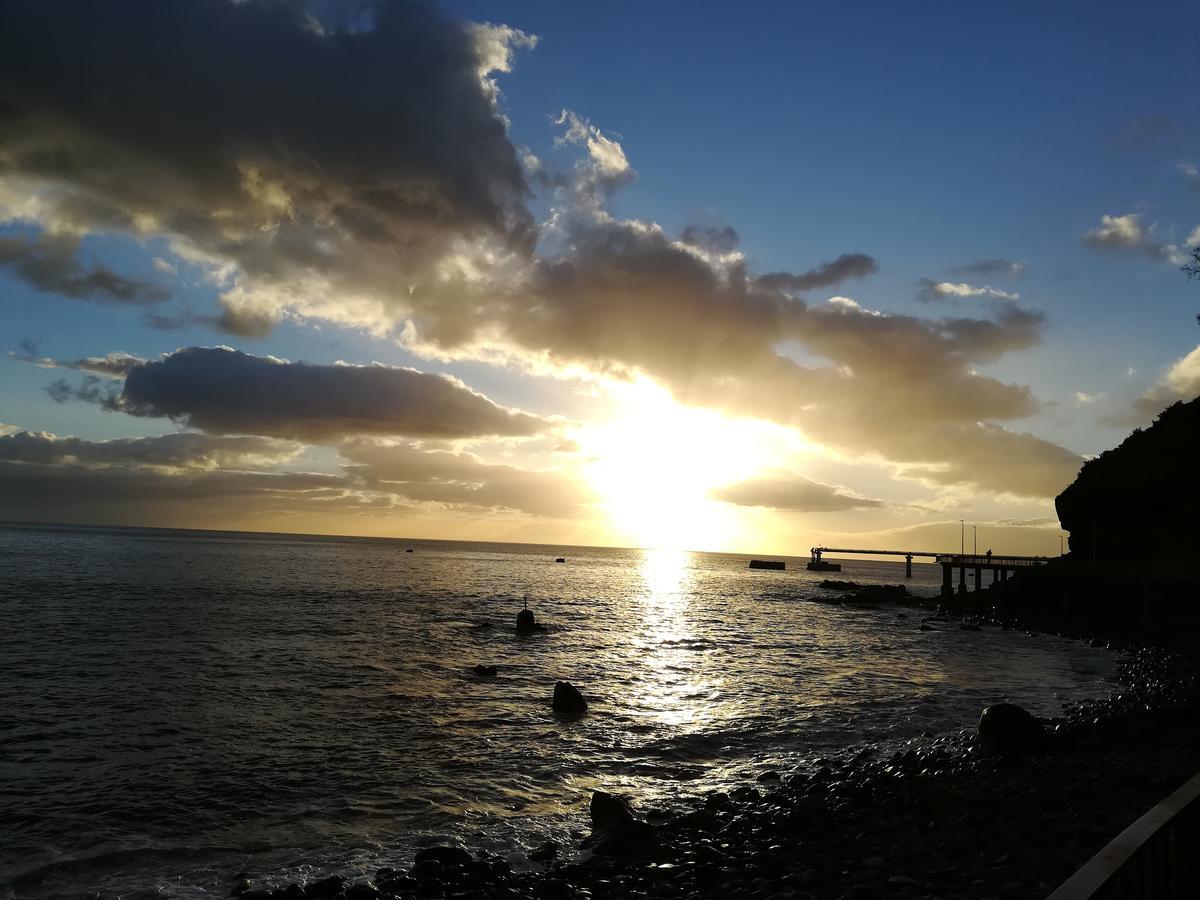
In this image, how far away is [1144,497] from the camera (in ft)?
183

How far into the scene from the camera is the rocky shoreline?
975cm

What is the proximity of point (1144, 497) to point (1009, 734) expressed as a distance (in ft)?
171

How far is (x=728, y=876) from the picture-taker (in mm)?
10234

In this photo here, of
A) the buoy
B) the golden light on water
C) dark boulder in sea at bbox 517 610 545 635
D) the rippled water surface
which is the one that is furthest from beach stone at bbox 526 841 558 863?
the buoy

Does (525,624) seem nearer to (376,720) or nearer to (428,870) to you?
(376,720)

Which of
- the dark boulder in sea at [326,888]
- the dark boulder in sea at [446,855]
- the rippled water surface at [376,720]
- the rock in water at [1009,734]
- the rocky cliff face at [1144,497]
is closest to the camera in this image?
the dark boulder in sea at [326,888]

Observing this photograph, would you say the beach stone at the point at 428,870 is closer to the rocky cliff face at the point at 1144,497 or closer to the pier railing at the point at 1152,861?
the pier railing at the point at 1152,861

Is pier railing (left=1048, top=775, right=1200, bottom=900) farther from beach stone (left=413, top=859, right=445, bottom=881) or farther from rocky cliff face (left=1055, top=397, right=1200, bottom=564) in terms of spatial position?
rocky cliff face (left=1055, top=397, right=1200, bottom=564)

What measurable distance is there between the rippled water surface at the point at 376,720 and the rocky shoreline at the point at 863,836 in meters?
1.53

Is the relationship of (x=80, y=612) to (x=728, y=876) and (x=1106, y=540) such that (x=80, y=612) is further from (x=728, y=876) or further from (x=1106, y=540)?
(x=1106, y=540)

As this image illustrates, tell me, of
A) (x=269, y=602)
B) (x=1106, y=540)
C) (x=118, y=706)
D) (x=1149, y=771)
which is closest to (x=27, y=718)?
(x=118, y=706)

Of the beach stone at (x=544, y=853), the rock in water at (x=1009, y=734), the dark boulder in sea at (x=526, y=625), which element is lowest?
the dark boulder in sea at (x=526, y=625)

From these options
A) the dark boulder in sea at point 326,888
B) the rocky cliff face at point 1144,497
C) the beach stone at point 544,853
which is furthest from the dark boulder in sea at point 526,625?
the rocky cliff face at point 1144,497

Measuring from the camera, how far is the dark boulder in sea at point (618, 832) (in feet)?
37.3
